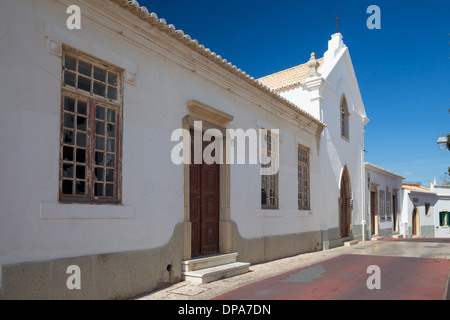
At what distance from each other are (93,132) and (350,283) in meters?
5.08

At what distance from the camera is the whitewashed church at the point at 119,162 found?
14.5 ft

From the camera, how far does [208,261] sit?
717 cm

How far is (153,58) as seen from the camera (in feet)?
21.1

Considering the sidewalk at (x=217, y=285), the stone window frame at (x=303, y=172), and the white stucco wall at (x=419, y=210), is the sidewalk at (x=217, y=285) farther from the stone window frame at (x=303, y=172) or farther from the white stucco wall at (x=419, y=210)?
the white stucco wall at (x=419, y=210)

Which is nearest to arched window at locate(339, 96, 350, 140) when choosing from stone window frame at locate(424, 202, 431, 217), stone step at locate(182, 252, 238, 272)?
stone step at locate(182, 252, 238, 272)

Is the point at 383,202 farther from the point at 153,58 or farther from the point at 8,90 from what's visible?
the point at 8,90

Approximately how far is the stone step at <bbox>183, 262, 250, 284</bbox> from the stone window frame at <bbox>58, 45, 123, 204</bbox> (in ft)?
6.36

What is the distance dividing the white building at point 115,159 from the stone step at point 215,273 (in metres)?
0.23

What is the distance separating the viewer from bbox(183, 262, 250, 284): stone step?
6.46 meters

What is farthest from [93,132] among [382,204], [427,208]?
[427,208]

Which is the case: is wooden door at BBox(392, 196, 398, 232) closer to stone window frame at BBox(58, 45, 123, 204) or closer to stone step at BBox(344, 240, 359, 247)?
stone step at BBox(344, 240, 359, 247)

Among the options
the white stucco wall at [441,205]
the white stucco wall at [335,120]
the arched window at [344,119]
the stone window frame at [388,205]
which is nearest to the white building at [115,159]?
the white stucco wall at [335,120]

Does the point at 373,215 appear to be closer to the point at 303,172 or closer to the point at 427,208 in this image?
the point at 303,172

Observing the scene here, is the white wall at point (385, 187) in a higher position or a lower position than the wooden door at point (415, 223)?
higher
